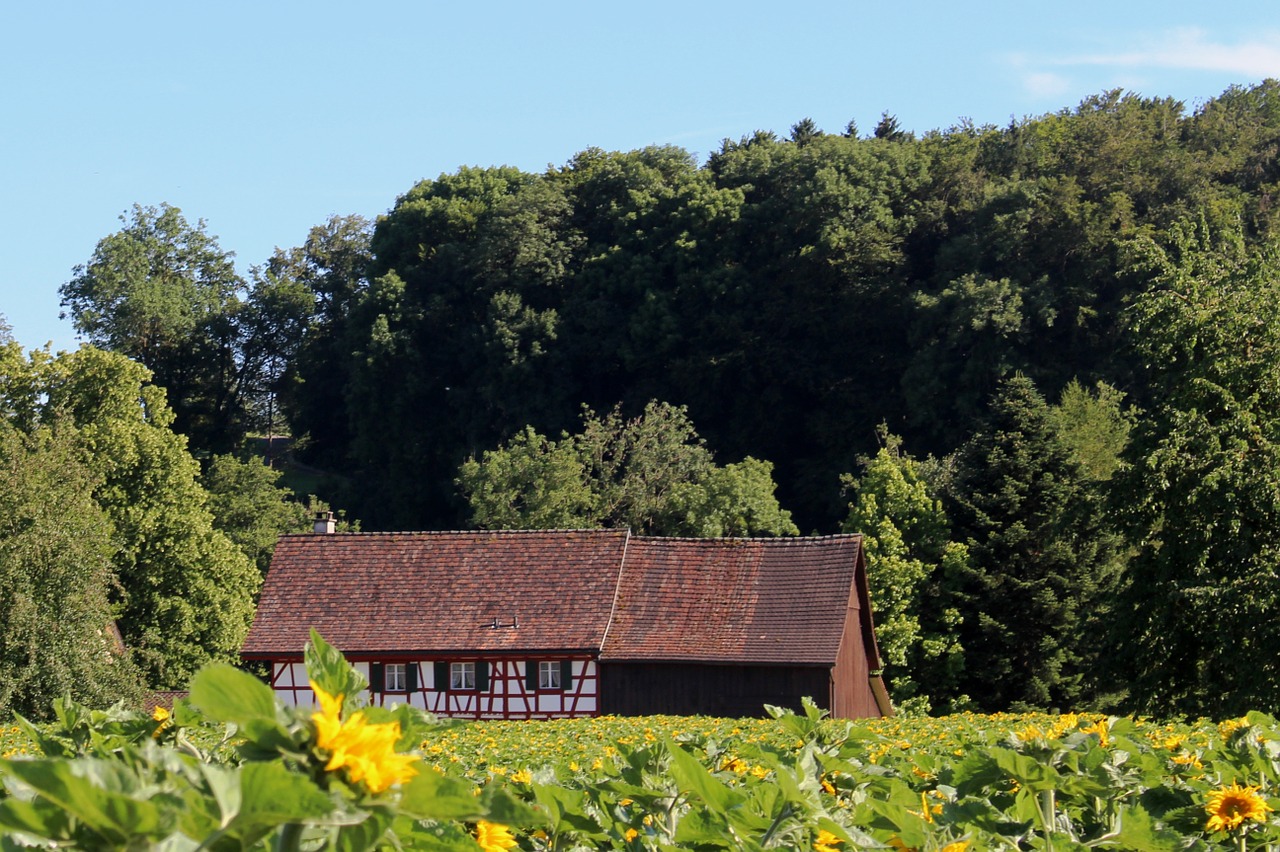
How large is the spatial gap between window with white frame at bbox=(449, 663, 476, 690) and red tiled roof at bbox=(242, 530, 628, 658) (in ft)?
1.68

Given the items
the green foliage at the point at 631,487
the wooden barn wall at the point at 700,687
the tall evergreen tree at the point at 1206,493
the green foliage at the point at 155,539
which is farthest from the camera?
the green foliage at the point at 631,487

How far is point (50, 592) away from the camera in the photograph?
34656 mm

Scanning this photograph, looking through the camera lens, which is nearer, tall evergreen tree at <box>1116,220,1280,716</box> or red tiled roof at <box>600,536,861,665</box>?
tall evergreen tree at <box>1116,220,1280,716</box>

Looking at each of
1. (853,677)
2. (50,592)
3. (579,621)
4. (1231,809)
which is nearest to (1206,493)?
(853,677)

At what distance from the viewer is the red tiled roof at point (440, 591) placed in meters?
34.2

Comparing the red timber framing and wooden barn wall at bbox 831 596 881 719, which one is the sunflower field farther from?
the red timber framing

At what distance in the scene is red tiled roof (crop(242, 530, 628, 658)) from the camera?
3416 centimetres

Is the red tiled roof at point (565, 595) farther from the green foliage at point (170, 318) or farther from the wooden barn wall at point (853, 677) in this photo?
the green foliage at point (170, 318)

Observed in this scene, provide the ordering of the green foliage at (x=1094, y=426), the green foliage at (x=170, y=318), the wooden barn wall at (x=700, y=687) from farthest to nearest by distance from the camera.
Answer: the green foliage at (x=170, y=318) → the green foliage at (x=1094, y=426) → the wooden barn wall at (x=700, y=687)

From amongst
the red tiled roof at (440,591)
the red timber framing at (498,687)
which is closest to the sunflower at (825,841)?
the red timber framing at (498,687)

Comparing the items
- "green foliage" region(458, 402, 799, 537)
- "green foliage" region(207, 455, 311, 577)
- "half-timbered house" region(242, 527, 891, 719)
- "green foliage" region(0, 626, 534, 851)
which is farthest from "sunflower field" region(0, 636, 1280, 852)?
"green foliage" region(207, 455, 311, 577)

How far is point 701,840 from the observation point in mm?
2789

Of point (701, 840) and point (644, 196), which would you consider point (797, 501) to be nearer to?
point (644, 196)

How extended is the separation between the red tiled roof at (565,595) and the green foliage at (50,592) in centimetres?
321
